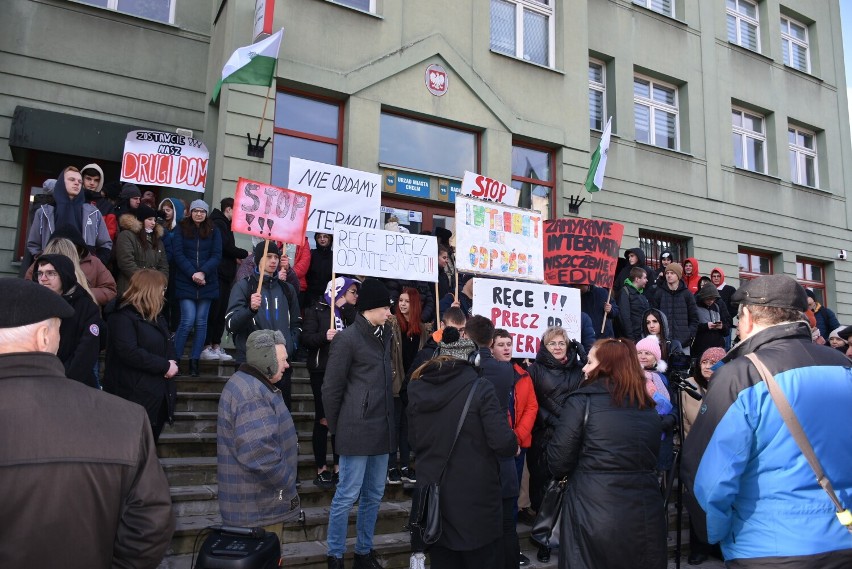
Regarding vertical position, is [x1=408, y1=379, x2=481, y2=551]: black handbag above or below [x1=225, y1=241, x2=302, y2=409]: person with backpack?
below

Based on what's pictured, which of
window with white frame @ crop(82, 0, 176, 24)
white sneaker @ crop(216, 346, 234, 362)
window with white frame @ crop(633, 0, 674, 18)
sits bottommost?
white sneaker @ crop(216, 346, 234, 362)

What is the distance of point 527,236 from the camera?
7.80 m

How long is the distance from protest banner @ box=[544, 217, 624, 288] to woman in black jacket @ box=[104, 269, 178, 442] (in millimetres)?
5169

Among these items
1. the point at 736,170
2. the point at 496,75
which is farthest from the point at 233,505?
the point at 736,170

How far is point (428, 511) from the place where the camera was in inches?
151

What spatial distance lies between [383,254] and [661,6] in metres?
12.4

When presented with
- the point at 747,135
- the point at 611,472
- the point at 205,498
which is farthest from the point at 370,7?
the point at 747,135

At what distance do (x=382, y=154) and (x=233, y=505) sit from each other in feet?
24.5

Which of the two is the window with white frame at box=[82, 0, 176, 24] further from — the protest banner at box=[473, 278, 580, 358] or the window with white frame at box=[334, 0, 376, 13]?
the protest banner at box=[473, 278, 580, 358]

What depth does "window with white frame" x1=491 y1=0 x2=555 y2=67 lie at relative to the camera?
11930 mm

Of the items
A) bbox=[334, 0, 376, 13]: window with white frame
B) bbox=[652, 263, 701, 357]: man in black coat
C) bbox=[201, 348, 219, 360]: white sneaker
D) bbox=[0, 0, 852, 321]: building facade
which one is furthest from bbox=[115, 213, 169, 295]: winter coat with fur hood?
bbox=[652, 263, 701, 357]: man in black coat

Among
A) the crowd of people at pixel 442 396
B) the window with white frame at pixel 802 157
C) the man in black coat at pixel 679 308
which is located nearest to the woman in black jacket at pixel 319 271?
the crowd of people at pixel 442 396

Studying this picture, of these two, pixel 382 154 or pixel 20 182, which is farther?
pixel 382 154

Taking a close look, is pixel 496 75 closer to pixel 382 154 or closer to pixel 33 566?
pixel 382 154
